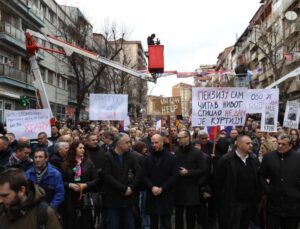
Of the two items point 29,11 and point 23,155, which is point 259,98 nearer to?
point 23,155

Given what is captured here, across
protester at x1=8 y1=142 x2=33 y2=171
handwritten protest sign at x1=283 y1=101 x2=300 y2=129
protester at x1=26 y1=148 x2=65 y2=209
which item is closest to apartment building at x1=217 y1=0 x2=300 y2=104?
handwritten protest sign at x1=283 y1=101 x2=300 y2=129

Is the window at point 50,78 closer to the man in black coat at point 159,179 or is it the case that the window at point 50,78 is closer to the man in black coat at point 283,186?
the man in black coat at point 159,179

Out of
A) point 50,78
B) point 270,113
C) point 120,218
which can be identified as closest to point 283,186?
point 120,218

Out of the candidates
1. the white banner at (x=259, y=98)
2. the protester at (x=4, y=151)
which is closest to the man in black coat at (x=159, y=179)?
the protester at (x=4, y=151)

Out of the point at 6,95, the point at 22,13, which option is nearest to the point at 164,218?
the point at 6,95

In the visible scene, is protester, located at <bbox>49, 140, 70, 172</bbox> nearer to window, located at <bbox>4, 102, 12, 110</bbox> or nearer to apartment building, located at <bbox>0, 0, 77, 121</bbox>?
apartment building, located at <bbox>0, 0, 77, 121</bbox>

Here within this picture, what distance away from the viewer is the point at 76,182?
5.95 meters

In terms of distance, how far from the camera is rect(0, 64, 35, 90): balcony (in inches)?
1105

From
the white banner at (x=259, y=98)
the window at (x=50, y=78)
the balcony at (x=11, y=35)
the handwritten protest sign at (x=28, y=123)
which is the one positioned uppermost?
the balcony at (x=11, y=35)

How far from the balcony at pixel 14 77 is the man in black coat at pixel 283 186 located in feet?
83.5

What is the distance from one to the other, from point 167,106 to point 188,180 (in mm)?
2663

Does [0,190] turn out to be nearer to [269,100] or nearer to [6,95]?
[269,100]

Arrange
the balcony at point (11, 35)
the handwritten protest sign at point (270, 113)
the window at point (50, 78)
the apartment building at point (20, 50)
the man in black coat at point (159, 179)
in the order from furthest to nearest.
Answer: the window at point (50, 78)
the apartment building at point (20, 50)
the balcony at point (11, 35)
the handwritten protest sign at point (270, 113)
the man in black coat at point (159, 179)

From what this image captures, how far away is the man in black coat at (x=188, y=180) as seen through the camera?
6375mm
